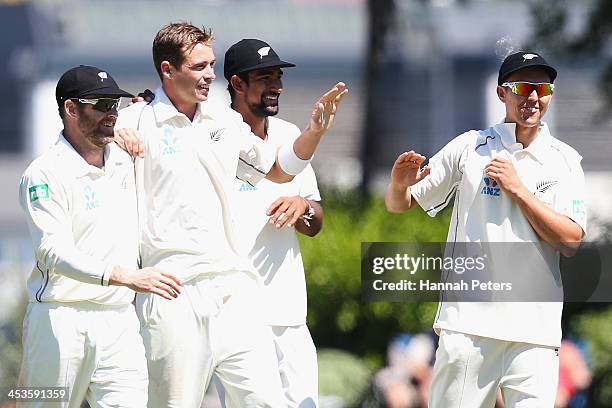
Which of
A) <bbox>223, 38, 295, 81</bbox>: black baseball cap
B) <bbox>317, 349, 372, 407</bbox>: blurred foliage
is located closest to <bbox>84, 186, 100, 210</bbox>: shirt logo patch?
<bbox>223, 38, 295, 81</bbox>: black baseball cap

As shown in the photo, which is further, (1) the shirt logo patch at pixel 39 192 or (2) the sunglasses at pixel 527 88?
(2) the sunglasses at pixel 527 88

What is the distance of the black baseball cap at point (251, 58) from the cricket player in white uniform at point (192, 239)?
0.49 metres

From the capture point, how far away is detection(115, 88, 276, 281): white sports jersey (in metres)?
6.04

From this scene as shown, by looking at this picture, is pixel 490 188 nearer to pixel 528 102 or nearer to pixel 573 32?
pixel 528 102

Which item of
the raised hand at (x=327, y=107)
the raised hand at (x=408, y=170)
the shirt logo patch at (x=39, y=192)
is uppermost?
the raised hand at (x=327, y=107)

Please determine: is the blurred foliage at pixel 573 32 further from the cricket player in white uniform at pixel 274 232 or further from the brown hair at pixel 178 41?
the brown hair at pixel 178 41

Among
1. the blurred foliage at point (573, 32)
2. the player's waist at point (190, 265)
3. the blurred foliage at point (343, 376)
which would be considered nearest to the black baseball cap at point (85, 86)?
the player's waist at point (190, 265)

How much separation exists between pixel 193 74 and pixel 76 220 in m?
0.88

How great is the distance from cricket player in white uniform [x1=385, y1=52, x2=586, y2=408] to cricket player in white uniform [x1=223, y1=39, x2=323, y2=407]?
0.89m

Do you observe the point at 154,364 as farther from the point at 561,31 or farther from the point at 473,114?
the point at 473,114

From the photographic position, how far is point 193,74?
6.13 meters

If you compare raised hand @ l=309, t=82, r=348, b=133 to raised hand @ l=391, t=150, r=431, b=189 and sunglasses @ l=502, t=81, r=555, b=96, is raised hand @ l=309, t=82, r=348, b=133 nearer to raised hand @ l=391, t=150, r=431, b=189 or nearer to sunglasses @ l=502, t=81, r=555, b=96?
raised hand @ l=391, t=150, r=431, b=189

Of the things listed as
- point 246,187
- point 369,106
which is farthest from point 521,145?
point 369,106

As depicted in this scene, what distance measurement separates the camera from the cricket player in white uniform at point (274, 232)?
672 cm
